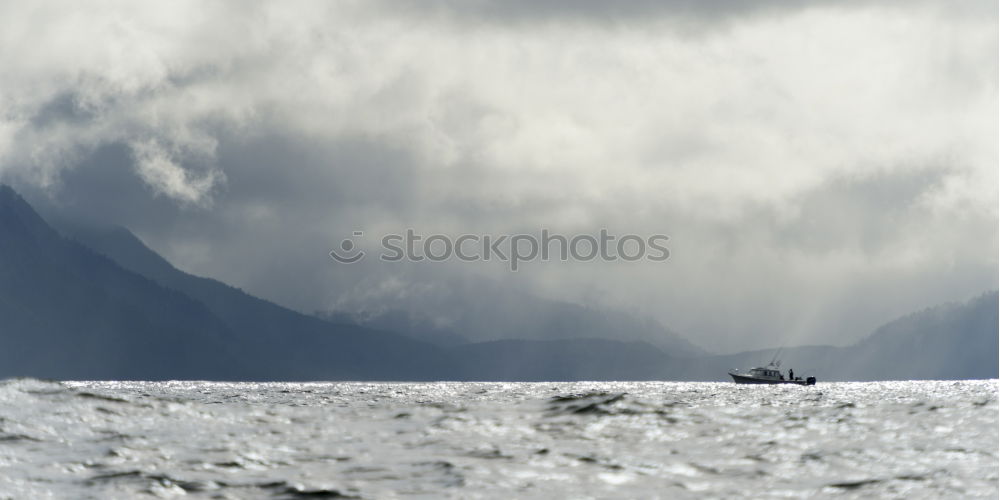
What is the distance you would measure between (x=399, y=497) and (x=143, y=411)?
18981 mm

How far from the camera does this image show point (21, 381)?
46.8 meters

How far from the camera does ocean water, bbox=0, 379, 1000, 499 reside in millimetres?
21797

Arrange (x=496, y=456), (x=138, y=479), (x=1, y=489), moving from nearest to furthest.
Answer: (x=1, y=489)
(x=138, y=479)
(x=496, y=456)

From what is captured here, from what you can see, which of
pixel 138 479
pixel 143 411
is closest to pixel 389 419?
pixel 143 411

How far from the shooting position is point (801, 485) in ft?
73.9

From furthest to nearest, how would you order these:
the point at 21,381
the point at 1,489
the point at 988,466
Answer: the point at 21,381, the point at 988,466, the point at 1,489

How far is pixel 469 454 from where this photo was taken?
27094 millimetres

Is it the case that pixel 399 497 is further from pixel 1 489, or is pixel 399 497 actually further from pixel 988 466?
pixel 988 466

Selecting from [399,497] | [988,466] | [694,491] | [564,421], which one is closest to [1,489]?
[399,497]

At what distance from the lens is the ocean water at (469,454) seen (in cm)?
2180

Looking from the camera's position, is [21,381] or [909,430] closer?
[909,430]

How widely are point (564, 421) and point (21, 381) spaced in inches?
1061

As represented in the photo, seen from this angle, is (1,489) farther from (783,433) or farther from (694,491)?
→ (783,433)

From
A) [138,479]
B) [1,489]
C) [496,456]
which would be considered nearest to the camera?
[1,489]
